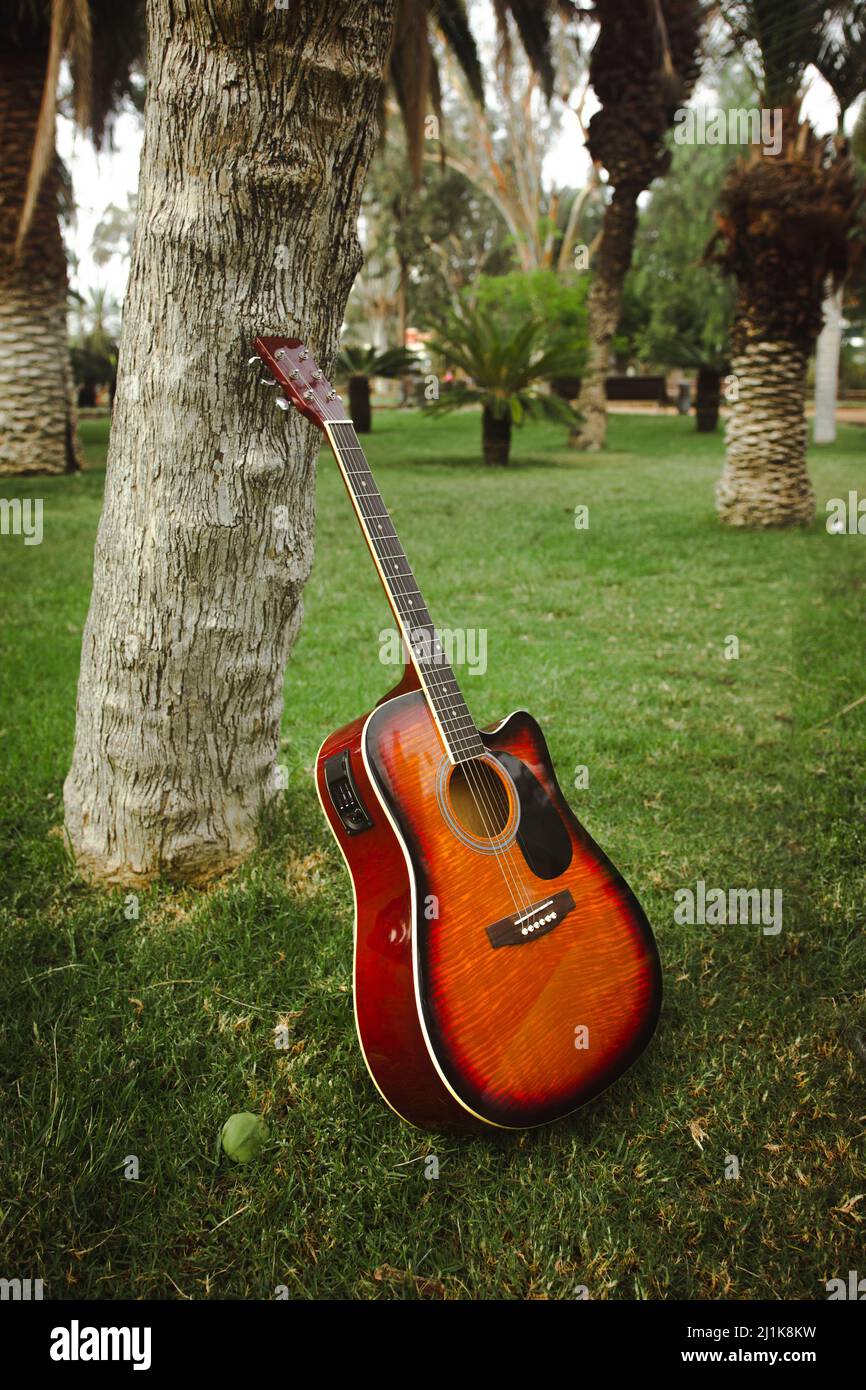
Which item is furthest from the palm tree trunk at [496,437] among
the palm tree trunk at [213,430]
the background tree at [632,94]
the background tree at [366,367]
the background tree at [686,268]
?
the background tree at [686,268]

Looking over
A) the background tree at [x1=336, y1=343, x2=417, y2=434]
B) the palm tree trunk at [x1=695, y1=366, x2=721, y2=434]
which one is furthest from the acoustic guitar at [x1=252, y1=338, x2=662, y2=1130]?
the palm tree trunk at [x1=695, y1=366, x2=721, y2=434]

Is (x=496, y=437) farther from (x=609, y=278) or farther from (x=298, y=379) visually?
(x=298, y=379)

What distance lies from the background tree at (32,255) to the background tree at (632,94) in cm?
589

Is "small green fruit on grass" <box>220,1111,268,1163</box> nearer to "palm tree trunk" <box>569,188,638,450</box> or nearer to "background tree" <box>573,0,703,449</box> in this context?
"palm tree trunk" <box>569,188,638,450</box>

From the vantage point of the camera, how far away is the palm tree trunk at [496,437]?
40.7 ft

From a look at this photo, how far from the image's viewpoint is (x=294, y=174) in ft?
7.50

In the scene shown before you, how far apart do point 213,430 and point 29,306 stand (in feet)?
30.3

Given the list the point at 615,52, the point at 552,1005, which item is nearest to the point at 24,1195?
the point at 552,1005

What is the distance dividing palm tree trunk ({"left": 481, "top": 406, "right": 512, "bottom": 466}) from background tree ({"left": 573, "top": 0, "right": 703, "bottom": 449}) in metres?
1.89

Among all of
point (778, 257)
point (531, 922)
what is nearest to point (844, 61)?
point (778, 257)

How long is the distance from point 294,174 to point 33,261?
934cm

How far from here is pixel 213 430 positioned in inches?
97.9

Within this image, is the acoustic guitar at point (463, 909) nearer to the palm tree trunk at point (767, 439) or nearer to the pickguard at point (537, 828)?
the pickguard at point (537, 828)

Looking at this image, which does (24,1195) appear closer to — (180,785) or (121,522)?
(180,785)
